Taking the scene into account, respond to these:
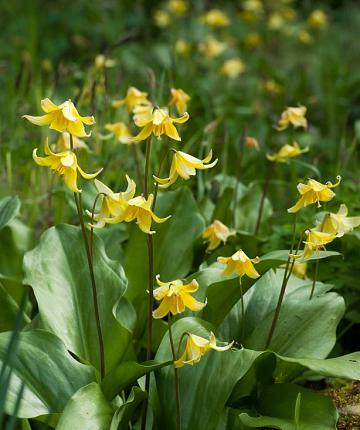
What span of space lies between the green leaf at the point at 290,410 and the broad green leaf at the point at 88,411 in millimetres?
335

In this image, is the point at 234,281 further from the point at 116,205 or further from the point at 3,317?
the point at 3,317

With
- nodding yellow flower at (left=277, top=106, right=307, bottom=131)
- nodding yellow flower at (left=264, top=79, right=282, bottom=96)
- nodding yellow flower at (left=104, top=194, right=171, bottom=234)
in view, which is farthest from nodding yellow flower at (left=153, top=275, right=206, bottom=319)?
nodding yellow flower at (left=264, top=79, right=282, bottom=96)

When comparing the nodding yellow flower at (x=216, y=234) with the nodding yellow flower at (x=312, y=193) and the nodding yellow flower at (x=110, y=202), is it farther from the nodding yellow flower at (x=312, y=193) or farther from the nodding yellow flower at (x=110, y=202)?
the nodding yellow flower at (x=110, y=202)

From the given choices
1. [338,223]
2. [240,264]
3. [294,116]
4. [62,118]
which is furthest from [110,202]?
[294,116]

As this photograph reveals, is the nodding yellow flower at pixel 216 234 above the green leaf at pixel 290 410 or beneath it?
above

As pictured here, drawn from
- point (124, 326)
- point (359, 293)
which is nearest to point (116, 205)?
point (124, 326)

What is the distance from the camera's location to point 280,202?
156 inches

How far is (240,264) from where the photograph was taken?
2.05 meters

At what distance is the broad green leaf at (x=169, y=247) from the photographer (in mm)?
2676

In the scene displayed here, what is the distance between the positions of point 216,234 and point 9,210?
2.14ft

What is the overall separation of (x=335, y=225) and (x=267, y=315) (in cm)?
41

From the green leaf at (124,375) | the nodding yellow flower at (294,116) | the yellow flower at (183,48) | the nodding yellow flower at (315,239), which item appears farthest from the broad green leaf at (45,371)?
the yellow flower at (183,48)

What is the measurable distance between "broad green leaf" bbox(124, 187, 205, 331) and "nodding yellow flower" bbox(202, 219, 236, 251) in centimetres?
9

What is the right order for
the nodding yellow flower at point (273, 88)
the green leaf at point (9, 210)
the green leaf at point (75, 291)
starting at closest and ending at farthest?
the green leaf at point (75, 291)
the green leaf at point (9, 210)
the nodding yellow flower at point (273, 88)
